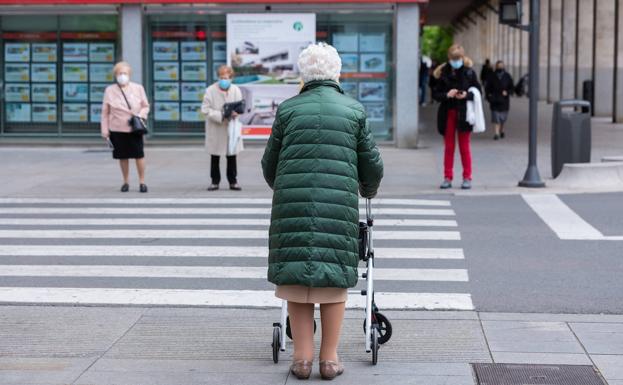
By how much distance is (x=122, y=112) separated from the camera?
50.7 feet

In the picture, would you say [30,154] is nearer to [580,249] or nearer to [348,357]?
[580,249]

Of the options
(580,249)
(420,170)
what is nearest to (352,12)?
(420,170)

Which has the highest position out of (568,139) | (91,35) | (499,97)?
(91,35)

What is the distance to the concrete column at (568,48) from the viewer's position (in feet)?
140

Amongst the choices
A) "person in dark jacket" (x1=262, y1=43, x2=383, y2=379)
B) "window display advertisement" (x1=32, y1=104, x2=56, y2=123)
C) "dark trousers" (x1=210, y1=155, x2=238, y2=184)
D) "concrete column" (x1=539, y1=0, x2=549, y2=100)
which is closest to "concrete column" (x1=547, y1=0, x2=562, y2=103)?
"concrete column" (x1=539, y1=0, x2=549, y2=100)

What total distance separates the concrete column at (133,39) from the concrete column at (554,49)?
25974 mm

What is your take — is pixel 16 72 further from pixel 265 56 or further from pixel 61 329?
pixel 61 329

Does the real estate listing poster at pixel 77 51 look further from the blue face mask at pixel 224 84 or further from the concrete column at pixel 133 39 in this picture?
the blue face mask at pixel 224 84

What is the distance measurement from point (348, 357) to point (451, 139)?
9472 millimetres

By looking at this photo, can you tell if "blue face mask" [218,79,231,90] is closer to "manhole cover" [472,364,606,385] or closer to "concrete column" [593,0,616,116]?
"manhole cover" [472,364,606,385]

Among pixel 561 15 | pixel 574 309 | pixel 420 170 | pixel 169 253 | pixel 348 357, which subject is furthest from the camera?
pixel 561 15

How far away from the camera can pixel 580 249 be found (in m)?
11.1

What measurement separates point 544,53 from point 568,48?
838 centimetres

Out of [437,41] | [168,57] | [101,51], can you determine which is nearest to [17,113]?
[101,51]
